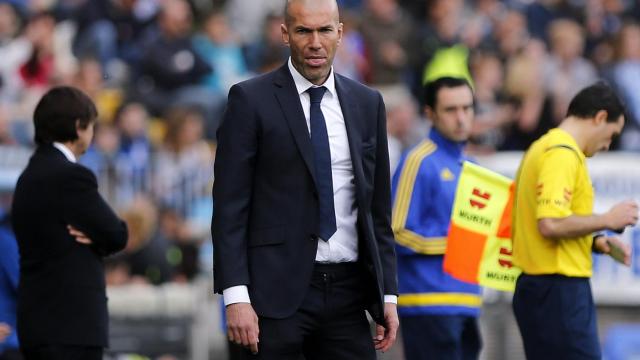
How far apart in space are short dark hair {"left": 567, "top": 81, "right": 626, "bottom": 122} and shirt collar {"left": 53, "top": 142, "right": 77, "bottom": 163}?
278 centimetres

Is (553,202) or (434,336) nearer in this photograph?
(553,202)

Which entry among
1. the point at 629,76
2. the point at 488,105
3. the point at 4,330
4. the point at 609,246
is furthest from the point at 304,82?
the point at 629,76

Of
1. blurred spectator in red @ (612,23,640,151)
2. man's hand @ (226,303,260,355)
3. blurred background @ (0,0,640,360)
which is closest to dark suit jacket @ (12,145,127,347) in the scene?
man's hand @ (226,303,260,355)

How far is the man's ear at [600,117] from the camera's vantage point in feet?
27.3

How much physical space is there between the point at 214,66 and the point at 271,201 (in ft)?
35.5

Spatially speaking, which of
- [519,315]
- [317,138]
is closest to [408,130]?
[519,315]

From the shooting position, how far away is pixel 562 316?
819 cm

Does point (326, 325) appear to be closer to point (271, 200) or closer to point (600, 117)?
point (271, 200)

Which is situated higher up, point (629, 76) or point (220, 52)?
point (220, 52)

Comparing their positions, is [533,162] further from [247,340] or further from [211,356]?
[211,356]

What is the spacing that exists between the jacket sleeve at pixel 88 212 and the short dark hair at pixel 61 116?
25cm

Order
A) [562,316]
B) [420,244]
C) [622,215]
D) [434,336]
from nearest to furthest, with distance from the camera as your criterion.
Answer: [622,215] < [562,316] < [434,336] < [420,244]

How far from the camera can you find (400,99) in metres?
17.2

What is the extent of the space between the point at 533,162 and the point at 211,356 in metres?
5.87
